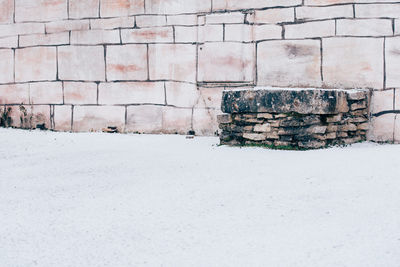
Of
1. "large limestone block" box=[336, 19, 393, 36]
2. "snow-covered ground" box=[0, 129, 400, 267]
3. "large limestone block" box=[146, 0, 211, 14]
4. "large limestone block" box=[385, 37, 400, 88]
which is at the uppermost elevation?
"large limestone block" box=[146, 0, 211, 14]

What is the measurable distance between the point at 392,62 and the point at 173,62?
2749 millimetres

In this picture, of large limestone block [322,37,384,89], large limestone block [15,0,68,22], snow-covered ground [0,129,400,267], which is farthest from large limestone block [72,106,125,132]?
large limestone block [322,37,384,89]

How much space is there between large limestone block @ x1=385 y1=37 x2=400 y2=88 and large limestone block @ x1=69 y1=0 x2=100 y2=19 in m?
3.91

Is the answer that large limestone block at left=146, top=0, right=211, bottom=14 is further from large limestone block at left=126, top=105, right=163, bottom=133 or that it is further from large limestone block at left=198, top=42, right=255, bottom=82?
large limestone block at left=126, top=105, right=163, bottom=133

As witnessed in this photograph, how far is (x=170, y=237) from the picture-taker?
2.52m

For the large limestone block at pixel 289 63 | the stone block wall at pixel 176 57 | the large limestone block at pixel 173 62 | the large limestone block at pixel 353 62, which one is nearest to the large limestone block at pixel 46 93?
the stone block wall at pixel 176 57

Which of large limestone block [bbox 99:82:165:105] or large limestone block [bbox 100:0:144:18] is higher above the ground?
large limestone block [bbox 100:0:144:18]

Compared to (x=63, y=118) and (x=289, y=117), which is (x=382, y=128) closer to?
(x=289, y=117)

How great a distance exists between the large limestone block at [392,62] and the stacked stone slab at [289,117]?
507 mm

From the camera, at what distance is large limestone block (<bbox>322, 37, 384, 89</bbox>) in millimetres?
5566

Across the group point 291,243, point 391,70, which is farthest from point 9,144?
point 391,70

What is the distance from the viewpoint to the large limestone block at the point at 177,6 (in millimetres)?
6266

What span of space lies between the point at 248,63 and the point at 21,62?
11.1 ft

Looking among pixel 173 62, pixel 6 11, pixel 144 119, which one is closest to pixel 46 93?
pixel 6 11
